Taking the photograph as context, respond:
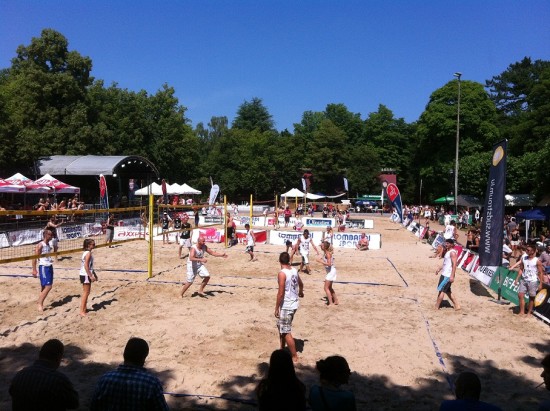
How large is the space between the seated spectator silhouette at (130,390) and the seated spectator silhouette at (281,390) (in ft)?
2.41

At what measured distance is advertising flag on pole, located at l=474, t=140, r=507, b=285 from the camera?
10.4 meters

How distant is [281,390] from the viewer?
334 centimetres

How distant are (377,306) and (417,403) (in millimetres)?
4861

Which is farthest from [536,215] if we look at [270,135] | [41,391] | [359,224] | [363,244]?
[270,135]

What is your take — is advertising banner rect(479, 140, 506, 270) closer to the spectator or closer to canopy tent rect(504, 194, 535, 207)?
the spectator

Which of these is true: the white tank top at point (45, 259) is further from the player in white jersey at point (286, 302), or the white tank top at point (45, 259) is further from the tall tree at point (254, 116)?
the tall tree at point (254, 116)

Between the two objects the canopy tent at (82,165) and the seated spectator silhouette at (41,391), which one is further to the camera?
the canopy tent at (82,165)

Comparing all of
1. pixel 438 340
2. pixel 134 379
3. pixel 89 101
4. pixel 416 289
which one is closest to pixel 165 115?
pixel 89 101

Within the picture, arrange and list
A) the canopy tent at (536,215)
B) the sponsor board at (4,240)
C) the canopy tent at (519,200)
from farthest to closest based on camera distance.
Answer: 1. the canopy tent at (519,200)
2. the canopy tent at (536,215)
3. the sponsor board at (4,240)

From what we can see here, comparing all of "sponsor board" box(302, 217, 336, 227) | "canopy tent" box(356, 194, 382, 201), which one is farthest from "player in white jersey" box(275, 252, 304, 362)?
"canopy tent" box(356, 194, 382, 201)

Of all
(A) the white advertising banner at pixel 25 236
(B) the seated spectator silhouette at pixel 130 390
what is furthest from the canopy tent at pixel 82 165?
(B) the seated spectator silhouette at pixel 130 390

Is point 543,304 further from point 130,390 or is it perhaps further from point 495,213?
point 130,390

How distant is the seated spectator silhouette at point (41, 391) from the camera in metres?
3.37

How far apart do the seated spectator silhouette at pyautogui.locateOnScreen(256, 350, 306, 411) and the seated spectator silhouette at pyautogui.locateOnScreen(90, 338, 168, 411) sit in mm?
735
